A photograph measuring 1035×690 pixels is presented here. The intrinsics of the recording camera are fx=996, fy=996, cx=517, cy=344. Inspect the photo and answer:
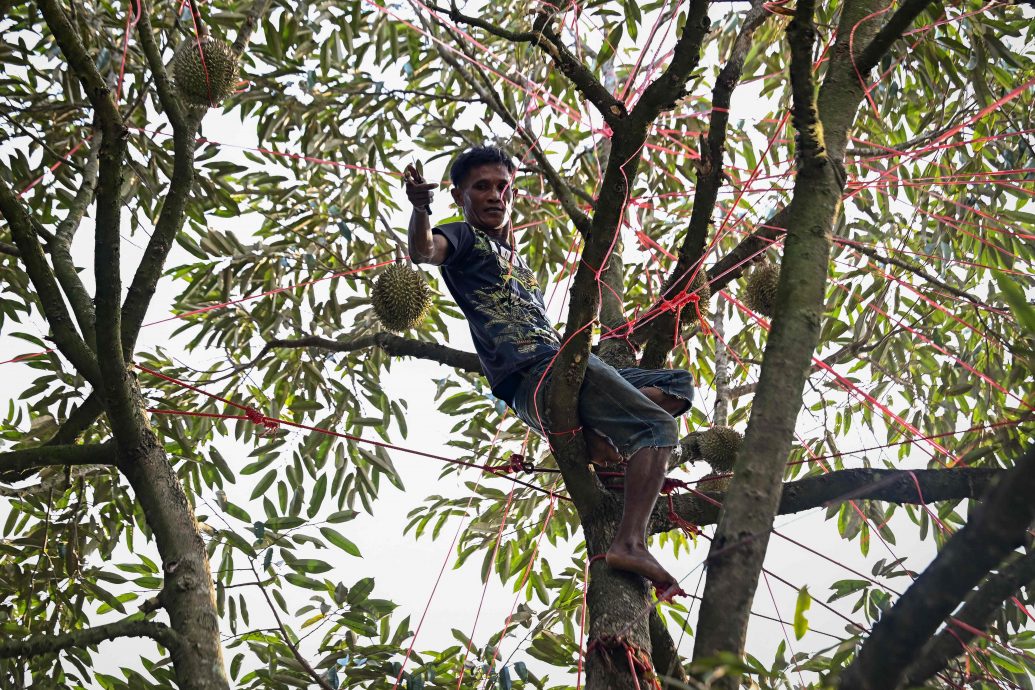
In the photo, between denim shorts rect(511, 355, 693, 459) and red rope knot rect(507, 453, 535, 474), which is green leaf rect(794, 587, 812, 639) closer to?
denim shorts rect(511, 355, 693, 459)

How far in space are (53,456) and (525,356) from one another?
3.62ft

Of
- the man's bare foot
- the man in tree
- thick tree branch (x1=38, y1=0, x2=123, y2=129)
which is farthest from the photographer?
thick tree branch (x1=38, y1=0, x2=123, y2=129)

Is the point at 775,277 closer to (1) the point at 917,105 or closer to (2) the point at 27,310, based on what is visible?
(1) the point at 917,105

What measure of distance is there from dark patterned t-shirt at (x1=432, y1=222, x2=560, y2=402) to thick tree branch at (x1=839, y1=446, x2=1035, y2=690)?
5.02ft

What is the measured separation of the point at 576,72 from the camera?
2.00 metres

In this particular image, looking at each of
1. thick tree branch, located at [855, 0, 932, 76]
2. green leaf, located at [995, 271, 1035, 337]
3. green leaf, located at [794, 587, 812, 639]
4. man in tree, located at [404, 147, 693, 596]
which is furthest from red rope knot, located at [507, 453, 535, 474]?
green leaf, located at [995, 271, 1035, 337]

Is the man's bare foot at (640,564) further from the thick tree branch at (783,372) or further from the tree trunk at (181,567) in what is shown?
the tree trunk at (181,567)

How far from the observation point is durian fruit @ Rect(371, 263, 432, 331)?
2.87 meters

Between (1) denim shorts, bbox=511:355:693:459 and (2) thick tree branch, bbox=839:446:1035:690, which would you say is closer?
(2) thick tree branch, bbox=839:446:1035:690

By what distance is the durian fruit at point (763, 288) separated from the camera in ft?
9.54

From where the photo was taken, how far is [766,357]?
148cm

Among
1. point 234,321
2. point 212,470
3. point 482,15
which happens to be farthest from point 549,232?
point 212,470

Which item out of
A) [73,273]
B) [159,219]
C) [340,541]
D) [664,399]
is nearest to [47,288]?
[73,273]

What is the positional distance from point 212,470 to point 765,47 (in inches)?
103
